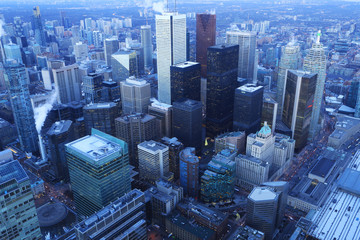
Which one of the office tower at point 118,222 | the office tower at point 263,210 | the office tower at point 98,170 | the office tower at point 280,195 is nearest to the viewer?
the office tower at point 118,222

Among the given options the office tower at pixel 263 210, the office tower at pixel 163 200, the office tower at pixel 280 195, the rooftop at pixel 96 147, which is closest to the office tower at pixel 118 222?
the rooftop at pixel 96 147

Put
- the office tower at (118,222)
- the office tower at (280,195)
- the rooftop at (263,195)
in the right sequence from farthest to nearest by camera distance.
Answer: the office tower at (280,195) → the rooftop at (263,195) → the office tower at (118,222)

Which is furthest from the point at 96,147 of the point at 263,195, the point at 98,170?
the point at 263,195

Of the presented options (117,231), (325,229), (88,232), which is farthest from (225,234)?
(88,232)

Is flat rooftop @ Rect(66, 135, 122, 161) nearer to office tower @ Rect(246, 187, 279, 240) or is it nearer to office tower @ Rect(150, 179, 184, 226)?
office tower @ Rect(150, 179, 184, 226)

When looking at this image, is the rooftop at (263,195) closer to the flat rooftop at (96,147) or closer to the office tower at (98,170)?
the office tower at (98,170)

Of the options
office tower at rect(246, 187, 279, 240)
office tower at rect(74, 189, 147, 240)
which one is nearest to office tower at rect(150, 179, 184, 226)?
office tower at rect(74, 189, 147, 240)
